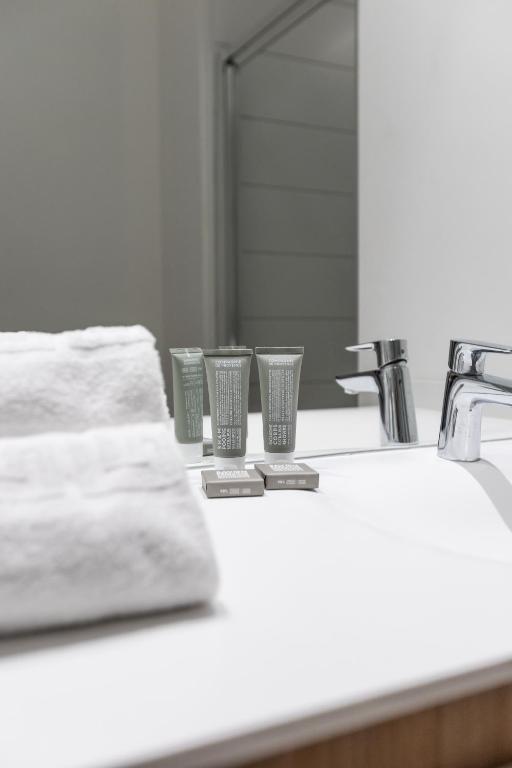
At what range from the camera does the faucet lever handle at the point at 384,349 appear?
0.97 m

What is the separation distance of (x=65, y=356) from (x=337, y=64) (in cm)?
68

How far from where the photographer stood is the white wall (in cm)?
104

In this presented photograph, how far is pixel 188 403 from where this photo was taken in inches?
32.3

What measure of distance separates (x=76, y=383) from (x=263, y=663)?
0.23 m

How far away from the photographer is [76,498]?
0.41 metres

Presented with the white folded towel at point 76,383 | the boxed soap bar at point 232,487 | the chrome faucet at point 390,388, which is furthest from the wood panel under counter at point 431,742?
the chrome faucet at point 390,388

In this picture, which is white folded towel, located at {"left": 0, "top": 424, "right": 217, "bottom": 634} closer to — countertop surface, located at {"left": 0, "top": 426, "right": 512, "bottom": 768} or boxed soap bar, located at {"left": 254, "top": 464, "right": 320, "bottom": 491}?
countertop surface, located at {"left": 0, "top": 426, "right": 512, "bottom": 768}

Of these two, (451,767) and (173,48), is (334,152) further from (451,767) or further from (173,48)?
→ (451,767)

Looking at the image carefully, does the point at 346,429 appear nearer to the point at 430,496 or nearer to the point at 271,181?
the point at 430,496

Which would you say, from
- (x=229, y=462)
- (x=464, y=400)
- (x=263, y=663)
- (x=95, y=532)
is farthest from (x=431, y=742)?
(x=464, y=400)

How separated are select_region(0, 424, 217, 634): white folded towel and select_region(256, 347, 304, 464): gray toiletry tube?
1.32 ft

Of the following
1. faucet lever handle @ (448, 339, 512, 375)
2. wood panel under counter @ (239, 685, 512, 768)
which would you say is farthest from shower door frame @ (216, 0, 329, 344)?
wood panel under counter @ (239, 685, 512, 768)

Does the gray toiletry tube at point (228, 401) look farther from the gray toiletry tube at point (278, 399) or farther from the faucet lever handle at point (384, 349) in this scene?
the faucet lever handle at point (384, 349)

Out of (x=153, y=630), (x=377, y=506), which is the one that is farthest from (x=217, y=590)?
(x=377, y=506)
